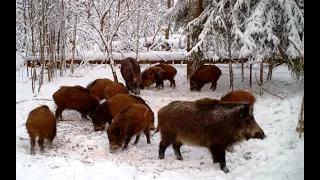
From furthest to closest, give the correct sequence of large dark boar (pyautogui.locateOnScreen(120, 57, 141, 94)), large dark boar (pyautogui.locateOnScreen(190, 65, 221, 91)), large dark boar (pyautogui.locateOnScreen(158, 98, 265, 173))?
1. large dark boar (pyautogui.locateOnScreen(120, 57, 141, 94))
2. large dark boar (pyautogui.locateOnScreen(190, 65, 221, 91))
3. large dark boar (pyautogui.locateOnScreen(158, 98, 265, 173))

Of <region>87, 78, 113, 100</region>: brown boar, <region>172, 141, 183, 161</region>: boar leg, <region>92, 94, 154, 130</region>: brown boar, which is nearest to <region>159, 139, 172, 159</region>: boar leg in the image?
<region>172, 141, 183, 161</region>: boar leg

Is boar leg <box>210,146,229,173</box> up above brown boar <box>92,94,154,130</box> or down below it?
below

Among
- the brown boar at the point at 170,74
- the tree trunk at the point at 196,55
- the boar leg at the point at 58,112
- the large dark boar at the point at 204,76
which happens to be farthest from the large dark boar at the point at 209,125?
the brown boar at the point at 170,74

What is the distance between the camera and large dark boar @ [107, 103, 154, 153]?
22.3 ft

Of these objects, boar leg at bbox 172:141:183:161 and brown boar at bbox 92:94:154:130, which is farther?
brown boar at bbox 92:94:154:130

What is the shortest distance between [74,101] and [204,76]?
444 centimetres

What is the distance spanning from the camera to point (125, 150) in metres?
6.89

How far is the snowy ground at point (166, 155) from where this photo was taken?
17.6ft

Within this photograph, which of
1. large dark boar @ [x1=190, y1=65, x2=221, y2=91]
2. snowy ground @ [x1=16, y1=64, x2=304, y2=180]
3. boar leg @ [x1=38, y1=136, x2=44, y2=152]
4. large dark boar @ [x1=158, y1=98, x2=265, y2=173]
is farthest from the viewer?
large dark boar @ [x1=190, y1=65, x2=221, y2=91]

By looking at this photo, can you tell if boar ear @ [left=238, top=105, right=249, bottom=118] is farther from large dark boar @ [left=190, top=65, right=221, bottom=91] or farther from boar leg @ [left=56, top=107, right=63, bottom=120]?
large dark boar @ [left=190, top=65, right=221, bottom=91]

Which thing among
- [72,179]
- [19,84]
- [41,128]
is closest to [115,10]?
[19,84]

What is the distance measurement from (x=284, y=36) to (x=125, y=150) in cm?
543

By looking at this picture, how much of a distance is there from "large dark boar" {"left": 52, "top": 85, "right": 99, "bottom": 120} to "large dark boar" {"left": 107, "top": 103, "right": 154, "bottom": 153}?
73.7 inches
